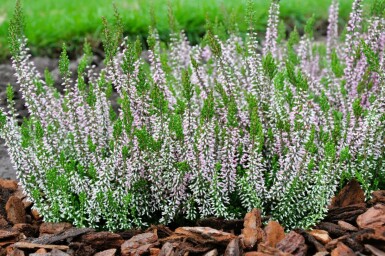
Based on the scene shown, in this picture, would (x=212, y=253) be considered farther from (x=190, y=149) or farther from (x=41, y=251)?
(x=41, y=251)

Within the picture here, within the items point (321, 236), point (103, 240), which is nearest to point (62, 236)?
point (103, 240)

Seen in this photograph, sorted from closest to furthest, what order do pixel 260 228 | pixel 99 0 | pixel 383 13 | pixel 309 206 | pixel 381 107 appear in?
pixel 260 228
pixel 309 206
pixel 381 107
pixel 383 13
pixel 99 0

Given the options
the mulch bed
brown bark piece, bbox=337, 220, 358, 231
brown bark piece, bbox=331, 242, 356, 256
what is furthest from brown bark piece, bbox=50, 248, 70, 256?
brown bark piece, bbox=337, 220, 358, 231

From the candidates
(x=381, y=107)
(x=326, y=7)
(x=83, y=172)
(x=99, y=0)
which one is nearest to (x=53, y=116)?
(x=83, y=172)

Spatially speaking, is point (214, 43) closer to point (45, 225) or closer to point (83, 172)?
point (83, 172)

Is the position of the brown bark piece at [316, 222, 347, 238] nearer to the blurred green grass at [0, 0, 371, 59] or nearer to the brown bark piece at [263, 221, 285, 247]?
the brown bark piece at [263, 221, 285, 247]

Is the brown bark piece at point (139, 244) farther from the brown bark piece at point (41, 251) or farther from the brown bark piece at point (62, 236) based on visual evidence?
the brown bark piece at point (41, 251)
